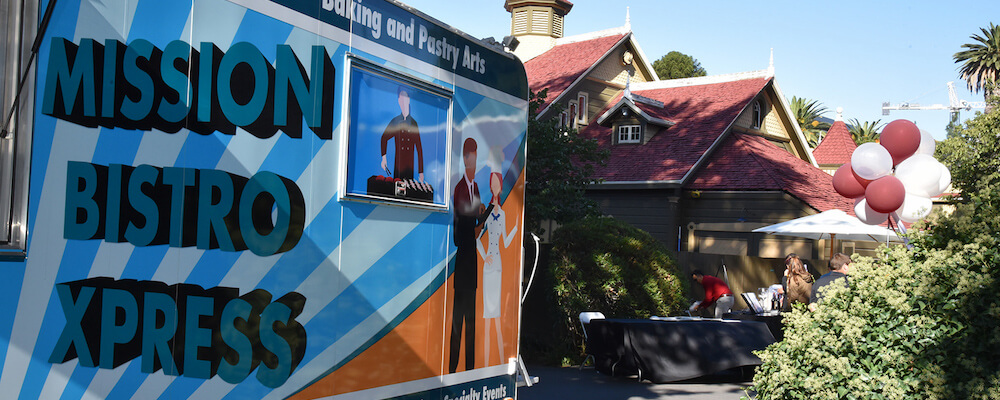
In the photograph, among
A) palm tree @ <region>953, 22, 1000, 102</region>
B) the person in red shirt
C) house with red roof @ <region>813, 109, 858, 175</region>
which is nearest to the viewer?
the person in red shirt

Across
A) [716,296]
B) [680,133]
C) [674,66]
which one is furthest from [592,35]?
[674,66]

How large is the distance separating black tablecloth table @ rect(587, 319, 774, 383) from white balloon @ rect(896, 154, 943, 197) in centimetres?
281

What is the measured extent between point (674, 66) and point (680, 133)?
2744cm

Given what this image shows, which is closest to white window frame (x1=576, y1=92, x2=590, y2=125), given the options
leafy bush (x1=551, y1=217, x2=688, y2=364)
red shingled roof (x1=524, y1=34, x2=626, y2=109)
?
red shingled roof (x1=524, y1=34, x2=626, y2=109)

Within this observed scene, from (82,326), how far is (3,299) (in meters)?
0.32

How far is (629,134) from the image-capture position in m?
27.3

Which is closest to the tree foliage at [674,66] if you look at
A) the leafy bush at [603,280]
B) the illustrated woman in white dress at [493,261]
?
the leafy bush at [603,280]

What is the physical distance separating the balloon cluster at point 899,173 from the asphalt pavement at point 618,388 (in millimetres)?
2943

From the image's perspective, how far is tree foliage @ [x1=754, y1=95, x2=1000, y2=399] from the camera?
438cm

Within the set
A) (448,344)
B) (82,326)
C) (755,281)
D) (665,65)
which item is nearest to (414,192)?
(448,344)

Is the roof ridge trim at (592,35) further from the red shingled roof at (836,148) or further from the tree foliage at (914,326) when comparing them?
the tree foliage at (914,326)

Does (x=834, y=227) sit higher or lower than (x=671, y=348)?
higher

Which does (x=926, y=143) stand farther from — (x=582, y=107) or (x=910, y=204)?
(x=582, y=107)

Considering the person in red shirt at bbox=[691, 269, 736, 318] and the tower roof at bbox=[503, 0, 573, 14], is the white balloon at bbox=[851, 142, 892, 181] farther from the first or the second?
the tower roof at bbox=[503, 0, 573, 14]
